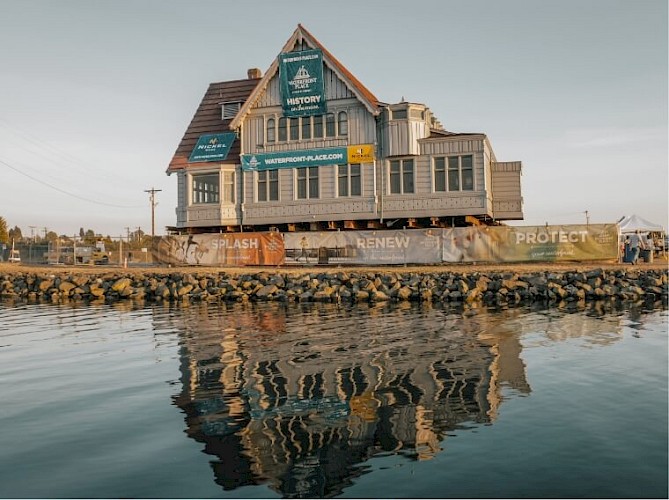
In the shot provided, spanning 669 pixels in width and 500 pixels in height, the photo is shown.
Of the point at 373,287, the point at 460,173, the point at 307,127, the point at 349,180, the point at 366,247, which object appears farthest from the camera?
the point at 307,127

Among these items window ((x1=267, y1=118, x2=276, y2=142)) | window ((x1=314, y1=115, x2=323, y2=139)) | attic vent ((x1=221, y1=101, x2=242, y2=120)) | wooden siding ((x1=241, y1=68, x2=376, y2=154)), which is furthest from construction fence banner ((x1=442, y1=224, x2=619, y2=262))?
attic vent ((x1=221, y1=101, x2=242, y2=120))

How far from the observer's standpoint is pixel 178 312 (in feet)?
66.0

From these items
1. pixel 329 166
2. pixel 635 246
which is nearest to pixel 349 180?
pixel 329 166

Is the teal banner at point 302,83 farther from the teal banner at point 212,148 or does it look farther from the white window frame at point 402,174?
the white window frame at point 402,174

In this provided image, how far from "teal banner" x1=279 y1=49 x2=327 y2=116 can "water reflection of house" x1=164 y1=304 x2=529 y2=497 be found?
22424 mm

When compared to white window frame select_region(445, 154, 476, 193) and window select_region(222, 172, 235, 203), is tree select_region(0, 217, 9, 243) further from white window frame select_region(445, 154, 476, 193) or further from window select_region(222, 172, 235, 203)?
white window frame select_region(445, 154, 476, 193)

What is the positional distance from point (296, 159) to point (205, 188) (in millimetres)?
7229

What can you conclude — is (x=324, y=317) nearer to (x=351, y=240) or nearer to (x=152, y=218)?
(x=351, y=240)

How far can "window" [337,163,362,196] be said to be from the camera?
3416 centimetres

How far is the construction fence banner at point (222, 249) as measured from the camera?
32812mm

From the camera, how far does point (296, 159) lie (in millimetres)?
35125

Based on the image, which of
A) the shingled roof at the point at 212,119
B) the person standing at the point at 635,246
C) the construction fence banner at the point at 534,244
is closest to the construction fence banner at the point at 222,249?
the shingled roof at the point at 212,119

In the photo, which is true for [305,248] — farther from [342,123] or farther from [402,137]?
[402,137]

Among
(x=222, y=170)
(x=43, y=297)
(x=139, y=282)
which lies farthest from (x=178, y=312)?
(x=222, y=170)
